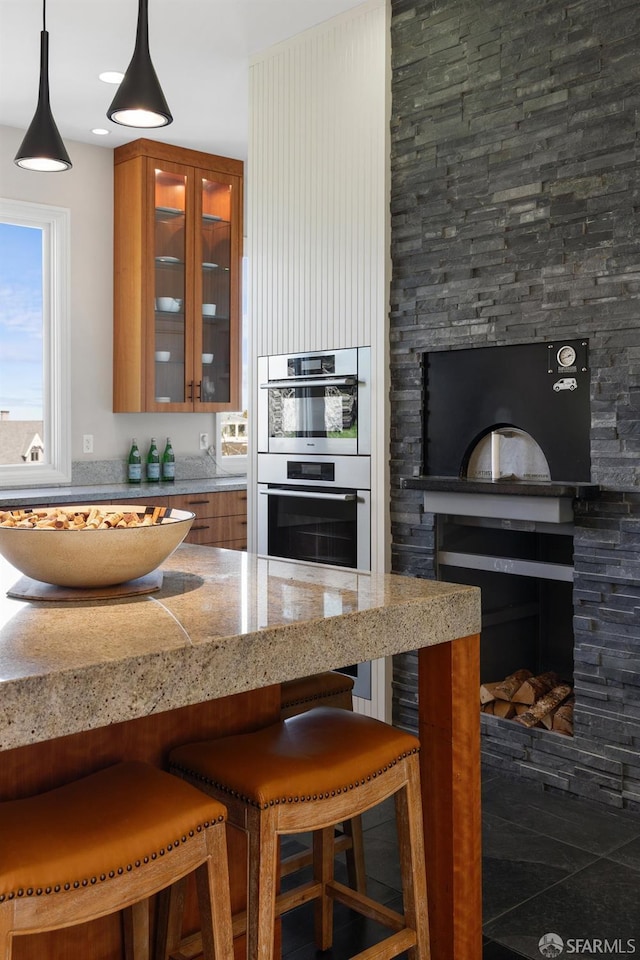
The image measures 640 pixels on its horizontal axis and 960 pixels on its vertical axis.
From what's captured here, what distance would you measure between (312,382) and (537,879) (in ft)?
7.04

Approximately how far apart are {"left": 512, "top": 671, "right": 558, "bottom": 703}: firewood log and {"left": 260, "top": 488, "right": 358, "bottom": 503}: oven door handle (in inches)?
39.3

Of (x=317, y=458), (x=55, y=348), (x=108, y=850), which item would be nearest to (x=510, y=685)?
(x=317, y=458)

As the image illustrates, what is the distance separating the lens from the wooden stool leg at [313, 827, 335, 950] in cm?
212

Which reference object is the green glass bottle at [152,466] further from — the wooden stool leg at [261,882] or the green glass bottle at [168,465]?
the wooden stool leg at [261,882]

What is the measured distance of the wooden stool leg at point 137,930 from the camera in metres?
1.68

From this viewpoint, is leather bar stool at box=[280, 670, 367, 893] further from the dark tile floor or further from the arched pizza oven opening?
the arched pizza oven opening

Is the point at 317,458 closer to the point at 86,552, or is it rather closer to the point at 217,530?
the point at 217,530

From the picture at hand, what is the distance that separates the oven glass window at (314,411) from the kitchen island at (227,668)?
5.46ft

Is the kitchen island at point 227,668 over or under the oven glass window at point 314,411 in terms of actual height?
under

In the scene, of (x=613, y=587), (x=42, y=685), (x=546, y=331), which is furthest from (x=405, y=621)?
(x=546, y=331)

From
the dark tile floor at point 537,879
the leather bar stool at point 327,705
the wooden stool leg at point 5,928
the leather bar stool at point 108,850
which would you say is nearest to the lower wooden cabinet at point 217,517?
the dark tile floor at point 537,879

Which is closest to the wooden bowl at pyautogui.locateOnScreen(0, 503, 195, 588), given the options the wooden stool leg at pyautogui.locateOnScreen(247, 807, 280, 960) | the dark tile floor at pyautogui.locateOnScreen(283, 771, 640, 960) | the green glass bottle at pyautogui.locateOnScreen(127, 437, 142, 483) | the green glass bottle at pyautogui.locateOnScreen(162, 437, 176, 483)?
the wooden stool leg at pyautogui.locateOnScreen(247, 807, 280, 960)

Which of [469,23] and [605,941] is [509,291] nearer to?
[469,23]

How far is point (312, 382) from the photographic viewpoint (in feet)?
12.6
